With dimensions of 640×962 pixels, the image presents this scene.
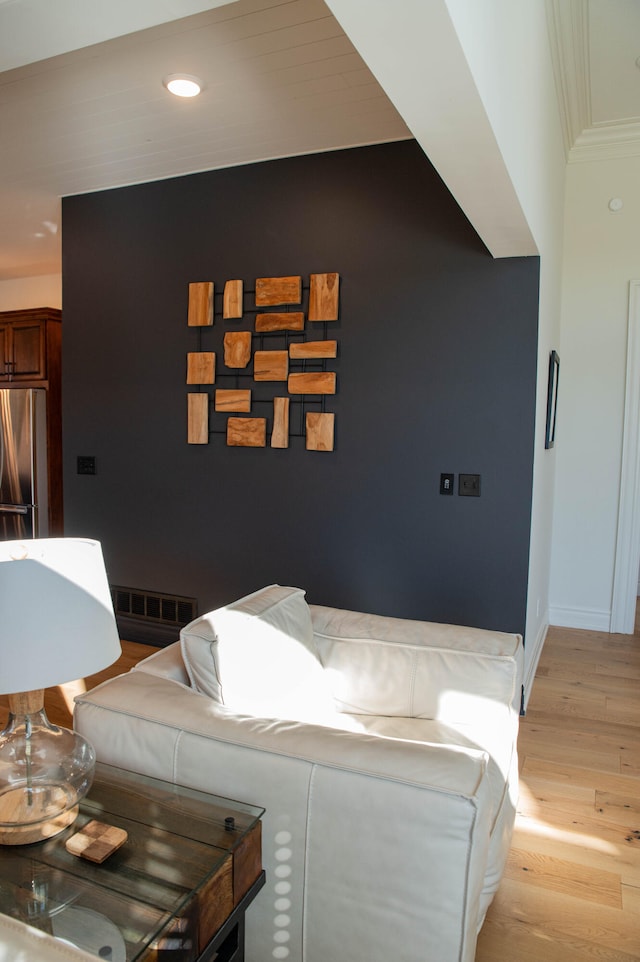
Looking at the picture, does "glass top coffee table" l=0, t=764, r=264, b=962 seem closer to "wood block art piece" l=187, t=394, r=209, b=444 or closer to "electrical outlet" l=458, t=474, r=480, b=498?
"electrical outlet" l=458, t=474, r=480, b=498

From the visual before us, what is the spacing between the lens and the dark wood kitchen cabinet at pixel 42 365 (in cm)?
526

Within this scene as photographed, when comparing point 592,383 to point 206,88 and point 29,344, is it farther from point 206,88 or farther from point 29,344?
point 29,344

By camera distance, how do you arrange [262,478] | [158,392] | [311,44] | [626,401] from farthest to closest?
[626,401]
[158,392]
[262,478]
[311,44]

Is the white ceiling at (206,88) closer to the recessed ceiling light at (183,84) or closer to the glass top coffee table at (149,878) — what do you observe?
the recessed ceiling light at (183,84)

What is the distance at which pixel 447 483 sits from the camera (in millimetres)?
3125

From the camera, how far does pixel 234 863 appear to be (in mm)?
1209

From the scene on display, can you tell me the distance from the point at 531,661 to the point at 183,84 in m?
3.18

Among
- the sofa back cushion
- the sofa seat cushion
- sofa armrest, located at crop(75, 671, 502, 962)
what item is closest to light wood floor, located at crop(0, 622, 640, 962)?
the sofa seat cushion

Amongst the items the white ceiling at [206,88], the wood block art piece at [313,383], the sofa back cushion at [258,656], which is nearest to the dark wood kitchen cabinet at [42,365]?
the white ceiling at [206,88]

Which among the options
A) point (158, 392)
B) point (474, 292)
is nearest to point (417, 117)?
point (474, 292)

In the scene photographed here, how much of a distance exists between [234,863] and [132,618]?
2.95 metres

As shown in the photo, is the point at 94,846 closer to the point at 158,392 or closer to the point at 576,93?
the point at 158,392

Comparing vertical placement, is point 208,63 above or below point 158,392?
above

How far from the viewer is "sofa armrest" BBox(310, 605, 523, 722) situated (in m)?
2.00
